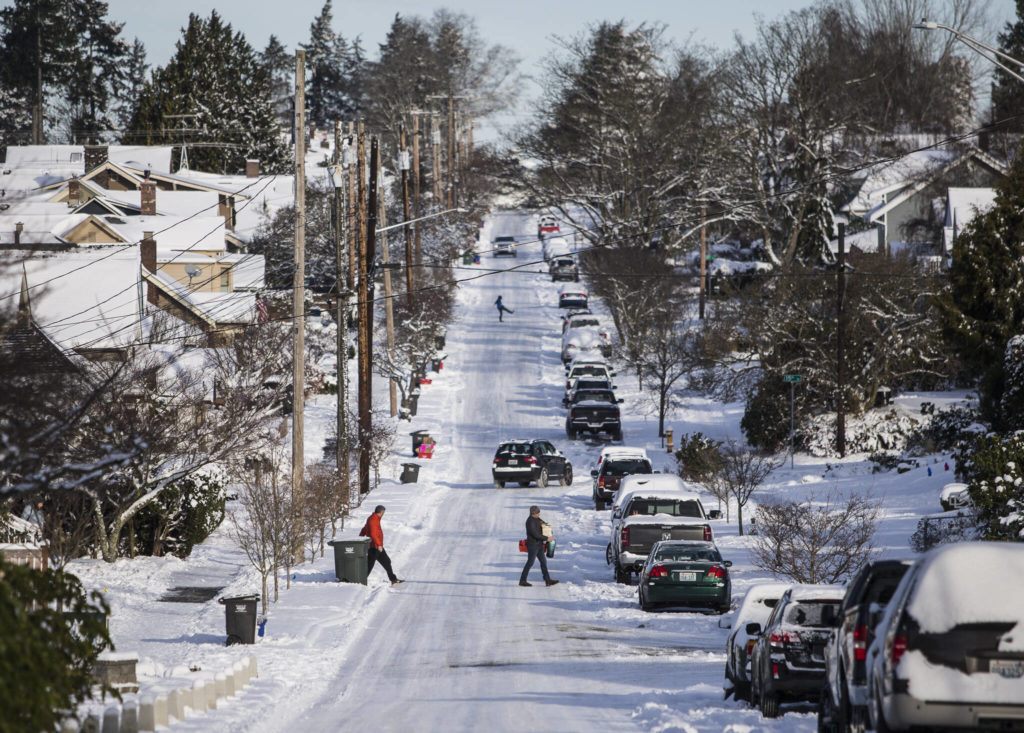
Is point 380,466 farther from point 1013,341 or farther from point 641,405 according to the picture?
point 1013,341

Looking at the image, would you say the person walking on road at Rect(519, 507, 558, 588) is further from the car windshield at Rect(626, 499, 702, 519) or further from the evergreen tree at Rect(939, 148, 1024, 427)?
the evergreen tree at Rect(939, 148, 1024, 427)

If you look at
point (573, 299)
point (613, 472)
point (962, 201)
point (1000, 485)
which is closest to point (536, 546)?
point (1000, 485)

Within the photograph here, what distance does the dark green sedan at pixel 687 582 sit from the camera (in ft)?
70.4

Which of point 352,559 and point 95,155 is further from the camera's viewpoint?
point 95,155

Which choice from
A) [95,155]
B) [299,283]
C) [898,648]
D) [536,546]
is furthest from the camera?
[95,155]

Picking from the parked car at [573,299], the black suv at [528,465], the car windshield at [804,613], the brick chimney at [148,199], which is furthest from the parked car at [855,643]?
the parked car at [573,299]

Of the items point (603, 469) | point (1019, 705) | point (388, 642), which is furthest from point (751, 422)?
point (1019, 705)

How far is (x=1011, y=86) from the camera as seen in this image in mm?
79250

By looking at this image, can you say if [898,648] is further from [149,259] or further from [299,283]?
[149,259]

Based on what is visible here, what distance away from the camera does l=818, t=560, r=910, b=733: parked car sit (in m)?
9.70

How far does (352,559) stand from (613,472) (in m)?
13.4

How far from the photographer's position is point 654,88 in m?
72.8

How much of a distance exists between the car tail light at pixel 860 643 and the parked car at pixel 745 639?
181 inches

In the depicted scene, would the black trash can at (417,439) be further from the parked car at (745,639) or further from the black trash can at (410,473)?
the parked car at (745,639)
